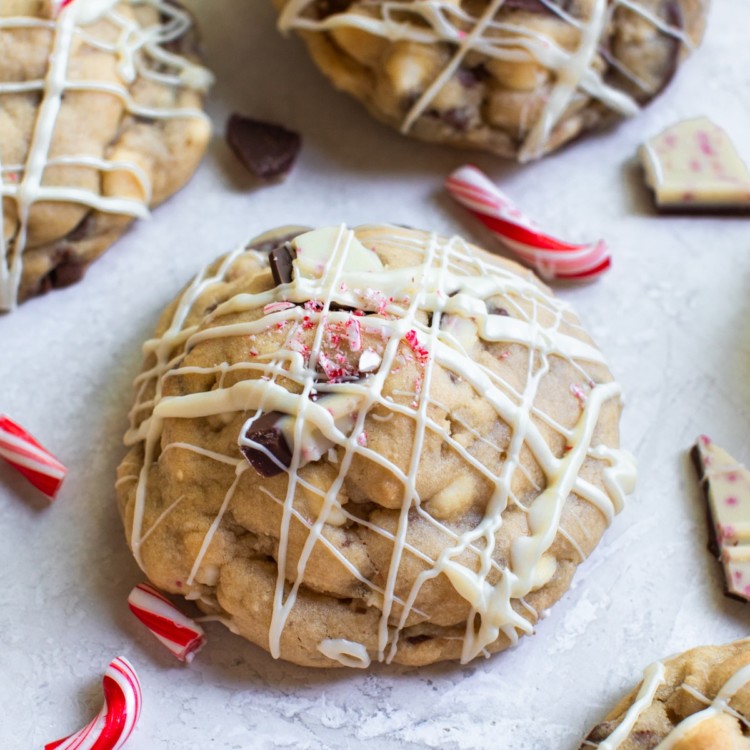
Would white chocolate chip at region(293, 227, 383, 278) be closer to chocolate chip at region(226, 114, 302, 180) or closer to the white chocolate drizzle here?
chocolate chip at region(226, 114, 302, 180)

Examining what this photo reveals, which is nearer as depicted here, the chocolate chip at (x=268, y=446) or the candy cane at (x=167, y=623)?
the chocolate chip at (x=268, y=446)

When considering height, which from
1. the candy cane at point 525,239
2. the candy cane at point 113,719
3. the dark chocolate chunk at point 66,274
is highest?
the candy cane at point 525,239

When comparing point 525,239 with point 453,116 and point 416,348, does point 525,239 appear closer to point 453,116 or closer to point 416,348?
point 453,116

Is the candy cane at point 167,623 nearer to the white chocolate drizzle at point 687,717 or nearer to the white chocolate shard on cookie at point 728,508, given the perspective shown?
the white chocolate drizzle at point 687,717

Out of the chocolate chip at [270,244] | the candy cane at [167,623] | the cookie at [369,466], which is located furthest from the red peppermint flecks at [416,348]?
the candy cane at [167,623]

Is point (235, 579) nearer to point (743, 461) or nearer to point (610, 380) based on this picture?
point (610, 380)

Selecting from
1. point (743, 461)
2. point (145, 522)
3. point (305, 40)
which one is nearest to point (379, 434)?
point (145, 522)
